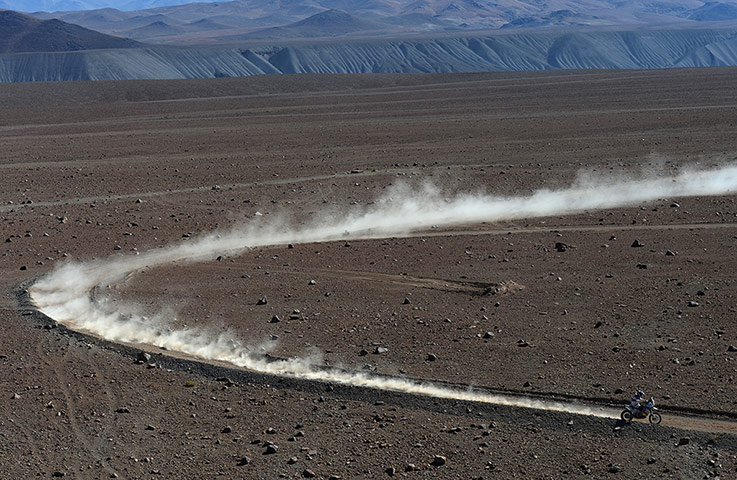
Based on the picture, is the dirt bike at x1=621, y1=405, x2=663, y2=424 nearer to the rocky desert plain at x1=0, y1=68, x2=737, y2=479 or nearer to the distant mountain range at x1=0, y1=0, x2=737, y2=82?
the rocky desert plain at x1=0, y1=68, x2=737, y2=479

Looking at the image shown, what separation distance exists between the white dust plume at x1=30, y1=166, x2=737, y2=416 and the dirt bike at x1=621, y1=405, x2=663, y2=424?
55cm

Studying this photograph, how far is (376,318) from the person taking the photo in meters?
20.5

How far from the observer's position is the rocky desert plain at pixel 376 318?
46.7 feet

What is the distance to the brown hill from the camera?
151m

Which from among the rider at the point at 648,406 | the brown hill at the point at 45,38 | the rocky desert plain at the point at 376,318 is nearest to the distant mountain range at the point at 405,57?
the brown hill at the point at 45,38

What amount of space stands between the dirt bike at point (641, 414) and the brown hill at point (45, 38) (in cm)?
14771

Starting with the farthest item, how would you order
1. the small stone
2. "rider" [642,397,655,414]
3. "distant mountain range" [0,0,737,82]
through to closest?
"distant mountain range" [0,0,737,82]
"rider" [642,397,655,414]
the small stone

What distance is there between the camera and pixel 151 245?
28312 millimetres

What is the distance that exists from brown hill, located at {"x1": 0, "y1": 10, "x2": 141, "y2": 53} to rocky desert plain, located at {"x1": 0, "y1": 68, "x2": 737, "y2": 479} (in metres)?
112

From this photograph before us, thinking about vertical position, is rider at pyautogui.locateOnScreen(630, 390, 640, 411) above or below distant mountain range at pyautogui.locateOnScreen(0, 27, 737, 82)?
below

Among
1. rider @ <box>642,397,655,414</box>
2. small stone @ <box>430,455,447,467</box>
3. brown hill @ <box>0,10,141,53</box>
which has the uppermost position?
brown hill @ <box>0,10,141,53</box>

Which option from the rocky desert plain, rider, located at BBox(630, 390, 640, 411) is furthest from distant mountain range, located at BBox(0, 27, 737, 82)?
rider, located at BBox(630, 390, 640, 411)

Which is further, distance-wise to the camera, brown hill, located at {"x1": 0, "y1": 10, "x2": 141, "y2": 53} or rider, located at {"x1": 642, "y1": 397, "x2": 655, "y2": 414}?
brown hill, located at {"x1": 0, "y1": 10, "x2": 141, "y2": 53}

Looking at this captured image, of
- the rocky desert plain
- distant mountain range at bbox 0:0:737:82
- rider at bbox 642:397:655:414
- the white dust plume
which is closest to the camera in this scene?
the rocky desert plain
